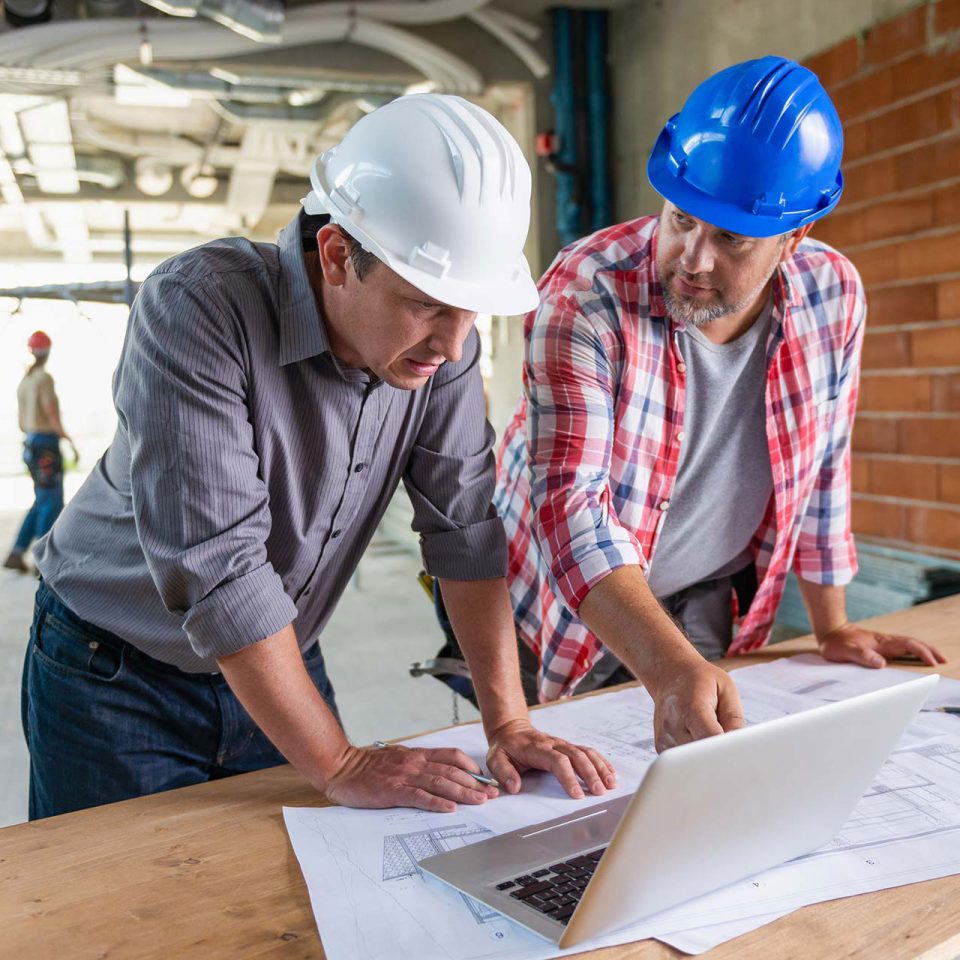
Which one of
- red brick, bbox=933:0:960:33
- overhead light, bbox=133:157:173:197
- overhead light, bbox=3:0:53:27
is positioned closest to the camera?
red brick, bbox=933:0:960:33

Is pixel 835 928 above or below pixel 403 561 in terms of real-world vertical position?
above

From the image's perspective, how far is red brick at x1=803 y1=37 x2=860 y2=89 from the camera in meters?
3.14

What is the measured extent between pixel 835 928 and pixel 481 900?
0.99 feet

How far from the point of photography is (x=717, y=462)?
1658 millimetres

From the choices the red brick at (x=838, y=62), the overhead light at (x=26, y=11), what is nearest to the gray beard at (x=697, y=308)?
the red brick at (x=838, y=62)

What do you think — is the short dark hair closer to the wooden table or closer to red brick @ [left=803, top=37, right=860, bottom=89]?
the wooden table

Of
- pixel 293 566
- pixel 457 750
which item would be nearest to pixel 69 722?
pixel 293 566

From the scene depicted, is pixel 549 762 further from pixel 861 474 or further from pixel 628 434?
pixel 861 474

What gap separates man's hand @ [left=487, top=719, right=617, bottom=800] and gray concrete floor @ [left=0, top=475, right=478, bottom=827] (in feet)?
7.60

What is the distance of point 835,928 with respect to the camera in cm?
85

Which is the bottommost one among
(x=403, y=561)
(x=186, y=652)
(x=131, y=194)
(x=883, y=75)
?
(x=403, y=561)

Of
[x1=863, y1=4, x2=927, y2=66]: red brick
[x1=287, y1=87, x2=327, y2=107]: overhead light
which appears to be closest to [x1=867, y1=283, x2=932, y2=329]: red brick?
[x1=863, y1=4, x2=927, y2=66]: red brick

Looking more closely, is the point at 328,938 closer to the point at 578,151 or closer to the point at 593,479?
the point at 593,479

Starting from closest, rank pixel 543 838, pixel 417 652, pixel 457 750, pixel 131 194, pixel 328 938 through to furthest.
Answer: 1. pixel 328 938
2. pixel 543 838
3. pixel 457 750
4. pixel 417 652
5. pixel 131 194
